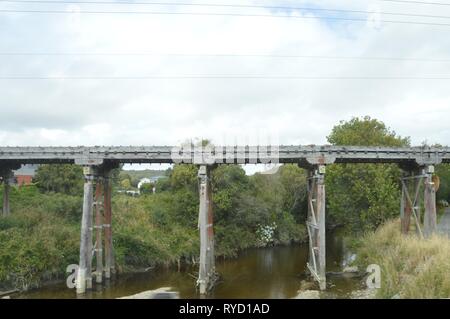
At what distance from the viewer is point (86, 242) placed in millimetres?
16281

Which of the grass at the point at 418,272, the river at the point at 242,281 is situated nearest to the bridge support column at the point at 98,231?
the river at the point at 242,281

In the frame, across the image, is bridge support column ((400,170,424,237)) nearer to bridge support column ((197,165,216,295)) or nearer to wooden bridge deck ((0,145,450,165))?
wooden bridge deck ((0,145,450,165))

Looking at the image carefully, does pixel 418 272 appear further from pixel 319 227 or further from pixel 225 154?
pixel 225 154

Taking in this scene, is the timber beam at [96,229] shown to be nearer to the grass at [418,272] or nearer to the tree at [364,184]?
the grass at [418,272]

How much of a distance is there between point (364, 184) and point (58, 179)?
21912mm

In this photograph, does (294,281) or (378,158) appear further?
(294,281)

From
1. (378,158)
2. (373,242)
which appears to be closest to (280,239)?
(373,242)

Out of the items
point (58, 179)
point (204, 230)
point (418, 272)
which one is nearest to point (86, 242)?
point (204, 230)

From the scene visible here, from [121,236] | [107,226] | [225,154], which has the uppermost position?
[225,154]

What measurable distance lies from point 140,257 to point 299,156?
1075cm

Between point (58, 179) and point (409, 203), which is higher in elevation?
point (58, 179)

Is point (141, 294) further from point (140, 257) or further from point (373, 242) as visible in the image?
point (373, 242)

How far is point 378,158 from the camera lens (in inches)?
654

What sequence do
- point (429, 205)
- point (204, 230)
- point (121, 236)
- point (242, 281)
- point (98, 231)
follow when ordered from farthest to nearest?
point (121, 236) < point (242, 281) < point (98, 231) < point (429, 205) < point (204, 230)
